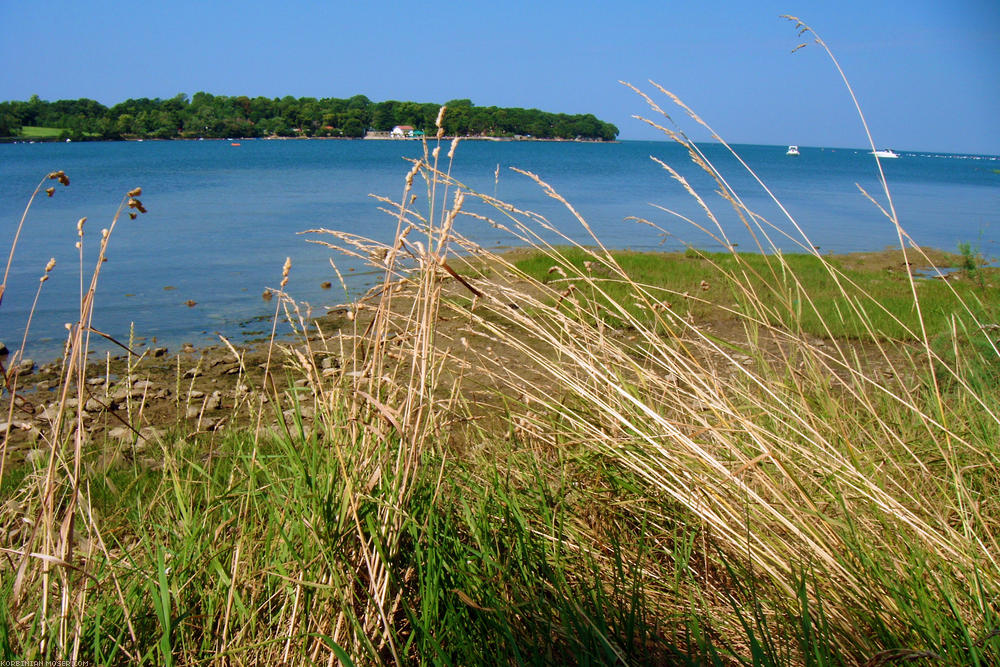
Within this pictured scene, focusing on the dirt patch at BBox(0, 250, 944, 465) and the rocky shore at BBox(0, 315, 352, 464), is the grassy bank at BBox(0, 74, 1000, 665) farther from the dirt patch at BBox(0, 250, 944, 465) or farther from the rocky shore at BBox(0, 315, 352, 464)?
the rocky shore at BBox(0, 315, 352, 464)

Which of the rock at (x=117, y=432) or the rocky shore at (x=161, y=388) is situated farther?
the rocky shore at (x=161, y=388)

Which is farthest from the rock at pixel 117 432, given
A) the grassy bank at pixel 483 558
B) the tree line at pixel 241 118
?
the tree line at pixel 241 118

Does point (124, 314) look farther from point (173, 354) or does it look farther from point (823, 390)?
point (823, 390)

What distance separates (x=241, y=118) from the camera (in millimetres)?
100750

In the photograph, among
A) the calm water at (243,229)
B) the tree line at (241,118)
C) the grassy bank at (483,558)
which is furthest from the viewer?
the tree line at (241,118)

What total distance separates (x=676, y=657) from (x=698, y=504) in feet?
1.36

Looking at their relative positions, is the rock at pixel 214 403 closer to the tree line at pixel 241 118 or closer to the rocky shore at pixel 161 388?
the rocky shore at pixel 161 388

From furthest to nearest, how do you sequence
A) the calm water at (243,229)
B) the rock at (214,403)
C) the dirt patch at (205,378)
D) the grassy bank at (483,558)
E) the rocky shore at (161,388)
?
the calm water at (243,229) → the rock at (214,403) → the rocky shore at (161,388) → the dirt patch at (205,378) → the grassy bank at (483,558)

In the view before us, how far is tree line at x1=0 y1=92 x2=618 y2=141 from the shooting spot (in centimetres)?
8075

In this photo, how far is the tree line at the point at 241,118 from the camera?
80.8 meters

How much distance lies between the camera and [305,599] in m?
1.43

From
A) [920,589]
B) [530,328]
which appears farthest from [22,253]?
[920,589]

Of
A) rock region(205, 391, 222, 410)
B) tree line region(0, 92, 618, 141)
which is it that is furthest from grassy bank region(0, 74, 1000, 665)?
tree line region(0, 92, 618, 141)

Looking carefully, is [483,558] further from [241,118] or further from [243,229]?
[241,118]
